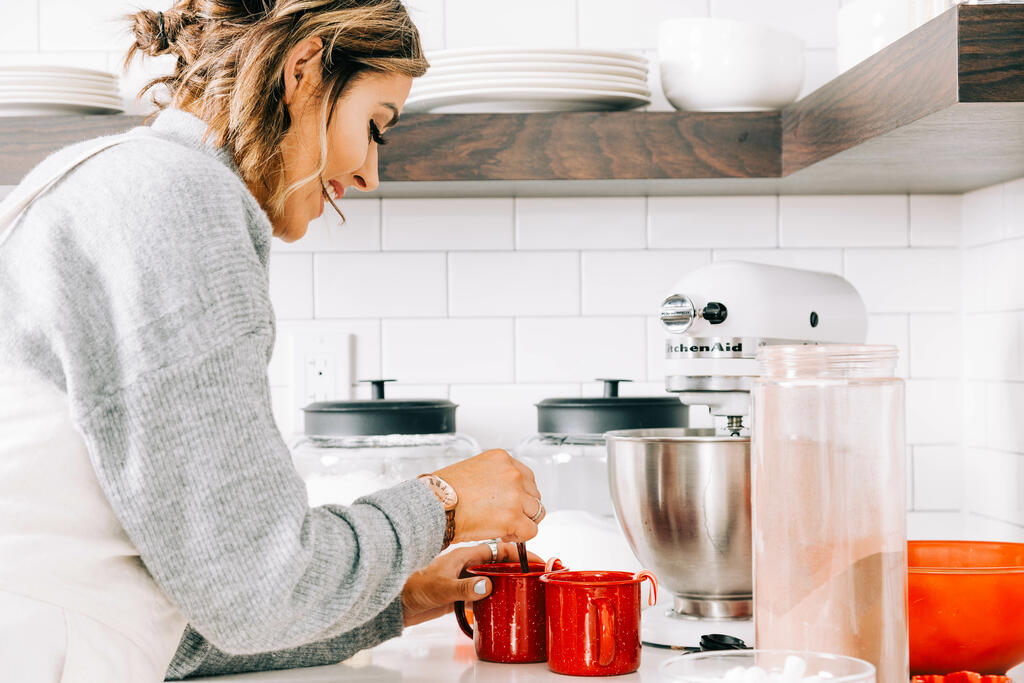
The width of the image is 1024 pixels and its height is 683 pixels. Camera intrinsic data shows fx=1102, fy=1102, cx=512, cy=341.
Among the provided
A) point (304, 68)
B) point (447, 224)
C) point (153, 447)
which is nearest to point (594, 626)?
point (153, 447)

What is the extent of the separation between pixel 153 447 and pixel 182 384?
0.05 m

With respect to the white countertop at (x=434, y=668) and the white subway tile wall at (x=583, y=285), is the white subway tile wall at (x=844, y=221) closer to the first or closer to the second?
the white subway tile wall at (x=583, y=285)

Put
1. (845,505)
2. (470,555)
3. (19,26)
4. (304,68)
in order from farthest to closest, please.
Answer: (19,26), (470,555), (304,68), (845,505)

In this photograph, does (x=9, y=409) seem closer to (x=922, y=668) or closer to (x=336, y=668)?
(x=336, y=668)

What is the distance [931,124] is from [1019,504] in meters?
0.73

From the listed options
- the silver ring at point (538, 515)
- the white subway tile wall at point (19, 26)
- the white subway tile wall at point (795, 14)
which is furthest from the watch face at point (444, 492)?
the white subway tile wall at point (19, 26)

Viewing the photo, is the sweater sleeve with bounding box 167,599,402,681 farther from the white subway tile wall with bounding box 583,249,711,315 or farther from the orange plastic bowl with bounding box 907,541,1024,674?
the white subway tile wall with bounding box 583,249,711,315

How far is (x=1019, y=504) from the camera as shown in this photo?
167 cm

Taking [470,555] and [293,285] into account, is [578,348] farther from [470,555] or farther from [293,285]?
[470,555]

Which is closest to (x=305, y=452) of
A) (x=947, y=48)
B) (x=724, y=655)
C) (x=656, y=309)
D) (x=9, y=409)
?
(x=656, y=309)

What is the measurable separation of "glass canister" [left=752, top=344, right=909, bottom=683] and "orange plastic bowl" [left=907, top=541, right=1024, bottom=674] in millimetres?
92

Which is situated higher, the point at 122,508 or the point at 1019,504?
the point at 122,508

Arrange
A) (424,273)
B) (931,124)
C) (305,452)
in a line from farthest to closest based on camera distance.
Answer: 1. (424,273)
2. (305,452)
3. (931,124)

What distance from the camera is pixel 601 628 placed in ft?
3.53
